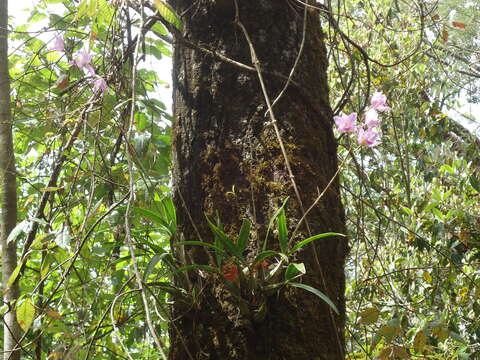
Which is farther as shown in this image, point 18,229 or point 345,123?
point 18,229

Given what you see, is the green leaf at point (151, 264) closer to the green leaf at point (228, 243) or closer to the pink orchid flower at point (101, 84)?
the green leaf at point (228, 243)

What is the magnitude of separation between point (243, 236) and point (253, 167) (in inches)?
7.0

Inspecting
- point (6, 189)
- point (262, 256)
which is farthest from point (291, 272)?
point (6, 189)

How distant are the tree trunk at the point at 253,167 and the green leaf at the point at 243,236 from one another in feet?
0.14

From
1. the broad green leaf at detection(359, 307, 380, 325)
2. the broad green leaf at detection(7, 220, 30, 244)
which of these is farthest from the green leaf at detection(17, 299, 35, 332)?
the broad green leaf at detection(359, 307, 380, 325)

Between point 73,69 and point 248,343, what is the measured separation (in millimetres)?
1329

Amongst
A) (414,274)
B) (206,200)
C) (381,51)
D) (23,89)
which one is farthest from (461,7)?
(206,200)

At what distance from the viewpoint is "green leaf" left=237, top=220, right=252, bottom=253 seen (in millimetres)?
897

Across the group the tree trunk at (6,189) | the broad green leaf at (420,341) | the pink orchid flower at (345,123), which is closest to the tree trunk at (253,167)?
the pink orchid flower at (345,123)

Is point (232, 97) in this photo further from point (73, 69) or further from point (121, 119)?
point (73, 69)

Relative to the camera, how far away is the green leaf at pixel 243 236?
90 cm

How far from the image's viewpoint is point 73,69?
1.82m

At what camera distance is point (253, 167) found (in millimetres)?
1026

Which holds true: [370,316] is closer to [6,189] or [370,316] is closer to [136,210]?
[136,210]
